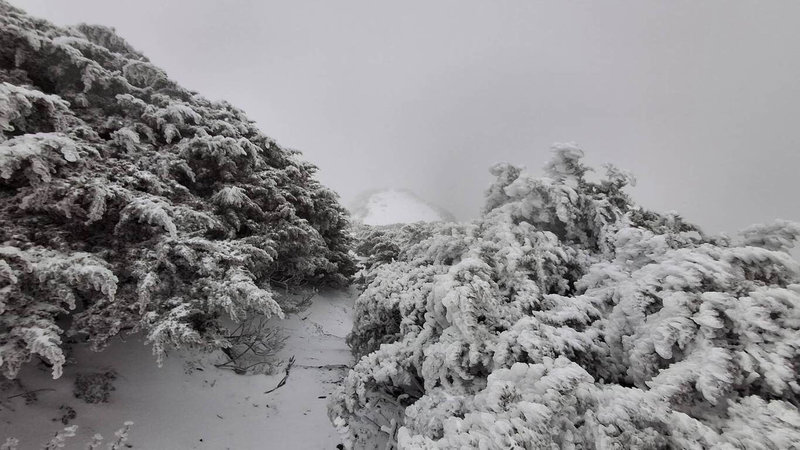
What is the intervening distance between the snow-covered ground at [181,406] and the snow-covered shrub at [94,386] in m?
0.06

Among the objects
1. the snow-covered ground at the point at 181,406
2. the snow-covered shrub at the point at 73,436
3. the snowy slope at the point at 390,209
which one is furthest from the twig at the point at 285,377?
the snowy slope at the point at 390,209

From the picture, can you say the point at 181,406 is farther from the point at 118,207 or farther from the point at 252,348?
the point at 118,207

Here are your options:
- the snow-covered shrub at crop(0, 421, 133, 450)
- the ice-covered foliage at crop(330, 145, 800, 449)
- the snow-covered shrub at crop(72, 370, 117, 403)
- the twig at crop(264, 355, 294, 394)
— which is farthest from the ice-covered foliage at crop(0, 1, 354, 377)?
the ice-covered foliage at crop(330, 145, 800, 449)

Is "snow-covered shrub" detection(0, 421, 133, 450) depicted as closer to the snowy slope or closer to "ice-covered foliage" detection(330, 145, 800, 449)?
"ice-covered foliage" detection(330, 145, 800, 449)

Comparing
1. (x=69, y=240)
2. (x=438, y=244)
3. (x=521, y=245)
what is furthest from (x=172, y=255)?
(x=521, y=245)

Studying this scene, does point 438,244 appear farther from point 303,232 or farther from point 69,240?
point 69,240

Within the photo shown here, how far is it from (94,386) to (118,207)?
6.91ft

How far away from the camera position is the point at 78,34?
6234mm

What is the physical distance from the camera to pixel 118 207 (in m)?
4.34

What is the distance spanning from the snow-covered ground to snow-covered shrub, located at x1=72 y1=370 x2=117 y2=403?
56 mm

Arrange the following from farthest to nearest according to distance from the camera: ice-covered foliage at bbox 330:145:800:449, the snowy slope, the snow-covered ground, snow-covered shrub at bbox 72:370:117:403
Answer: the snowy slope → snow-covered shrub at bbox 72:370:117:403 → the snow-covered ground → ice-covered foliage at bbox 330:145:800:449

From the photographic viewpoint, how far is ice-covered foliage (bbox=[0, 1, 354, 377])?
11.2 ft

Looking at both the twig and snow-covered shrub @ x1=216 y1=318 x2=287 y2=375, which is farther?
snow-covered shrub @ x1=216 y1=318 x2=287 y2=375

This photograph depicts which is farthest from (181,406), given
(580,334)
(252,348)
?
(580,334)
